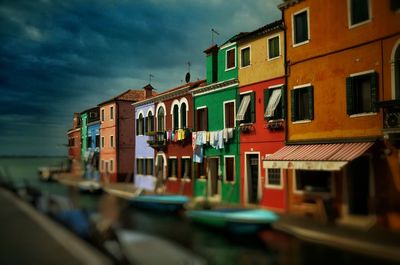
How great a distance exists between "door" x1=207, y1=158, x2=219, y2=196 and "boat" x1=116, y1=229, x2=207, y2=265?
494 inches

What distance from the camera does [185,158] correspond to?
1016 inches

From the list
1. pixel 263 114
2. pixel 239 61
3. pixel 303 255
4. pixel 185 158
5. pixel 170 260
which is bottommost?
pixel 303 255

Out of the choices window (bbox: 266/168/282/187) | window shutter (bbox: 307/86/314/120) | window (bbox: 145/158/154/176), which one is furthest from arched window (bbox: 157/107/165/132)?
window shutter (bbox: 307/86/314/120)

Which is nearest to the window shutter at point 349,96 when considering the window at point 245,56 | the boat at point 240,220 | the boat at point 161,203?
the boat at point 240,220

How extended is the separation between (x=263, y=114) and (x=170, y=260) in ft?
40.1

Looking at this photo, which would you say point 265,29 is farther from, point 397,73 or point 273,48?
point 397,73

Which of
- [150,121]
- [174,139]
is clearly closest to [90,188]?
[150,121]

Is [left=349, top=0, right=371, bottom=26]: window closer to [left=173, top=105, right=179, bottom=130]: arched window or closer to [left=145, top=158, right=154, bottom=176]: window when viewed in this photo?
[left=173, top=105, right=179, bottom=130]: arched window

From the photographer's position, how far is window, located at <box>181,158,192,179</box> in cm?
2530

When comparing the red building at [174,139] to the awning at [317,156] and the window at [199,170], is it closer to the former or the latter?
the window at [199,170]

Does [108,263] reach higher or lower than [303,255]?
higher

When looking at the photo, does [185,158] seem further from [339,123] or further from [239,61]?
[339,123]

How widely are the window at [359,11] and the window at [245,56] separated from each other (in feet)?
20.5

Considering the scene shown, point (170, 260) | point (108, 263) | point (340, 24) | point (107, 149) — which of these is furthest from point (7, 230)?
point (107, 149)
